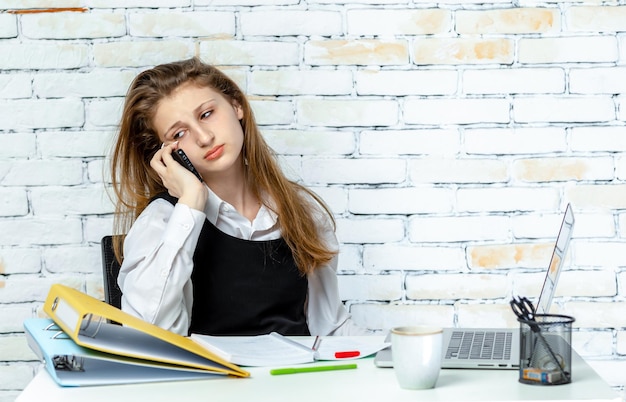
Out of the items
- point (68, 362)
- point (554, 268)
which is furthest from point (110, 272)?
point (554, 268)

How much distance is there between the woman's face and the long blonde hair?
0.09ft

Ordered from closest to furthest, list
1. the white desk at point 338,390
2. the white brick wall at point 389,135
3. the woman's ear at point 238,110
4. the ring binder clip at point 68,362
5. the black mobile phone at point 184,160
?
the white desk at point 338,390, the ring binder clip at point 68,362, the black mobile phone at point 184,160, the woman's ear at point 238,110, the white brick wall at point 389,135

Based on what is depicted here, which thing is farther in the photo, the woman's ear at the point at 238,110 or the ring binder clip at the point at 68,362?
the woman's ear at the point at 238,110

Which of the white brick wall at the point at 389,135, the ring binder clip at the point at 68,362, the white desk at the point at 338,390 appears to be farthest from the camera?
the white brick wall at the point at 389,135

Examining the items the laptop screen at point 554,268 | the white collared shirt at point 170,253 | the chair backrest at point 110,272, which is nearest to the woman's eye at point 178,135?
the white collared shirt at point 170,253

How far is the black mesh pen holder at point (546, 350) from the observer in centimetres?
109

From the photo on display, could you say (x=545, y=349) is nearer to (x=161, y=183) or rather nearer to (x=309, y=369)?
(x=309, y=369)

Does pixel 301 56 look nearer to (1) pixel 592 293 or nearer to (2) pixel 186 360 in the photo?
(1) pixel 592 293

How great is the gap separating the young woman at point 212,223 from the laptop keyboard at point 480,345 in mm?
603

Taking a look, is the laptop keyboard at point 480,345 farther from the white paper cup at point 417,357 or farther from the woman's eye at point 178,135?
the woman's eye at point 178,135

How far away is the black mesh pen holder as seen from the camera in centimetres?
109

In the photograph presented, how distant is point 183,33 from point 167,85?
318 mm

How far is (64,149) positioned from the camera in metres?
2.25

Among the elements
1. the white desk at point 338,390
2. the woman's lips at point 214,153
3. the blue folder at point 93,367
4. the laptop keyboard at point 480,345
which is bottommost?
the laptop keyboard at point 480,345
